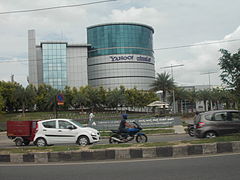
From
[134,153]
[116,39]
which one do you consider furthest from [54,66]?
[134,153]

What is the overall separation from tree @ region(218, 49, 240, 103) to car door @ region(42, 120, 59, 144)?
8.58 meters

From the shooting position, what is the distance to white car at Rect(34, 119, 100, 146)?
1401cm

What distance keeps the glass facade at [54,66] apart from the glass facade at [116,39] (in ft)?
46.5

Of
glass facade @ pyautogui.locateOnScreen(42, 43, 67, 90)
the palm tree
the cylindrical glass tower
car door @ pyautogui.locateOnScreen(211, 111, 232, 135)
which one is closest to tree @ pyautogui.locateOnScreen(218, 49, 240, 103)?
car door @ pyautogui.locateOnScreen(211, 111, 232, 135)

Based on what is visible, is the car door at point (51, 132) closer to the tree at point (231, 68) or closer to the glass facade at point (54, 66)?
the tree at point (231, 68)

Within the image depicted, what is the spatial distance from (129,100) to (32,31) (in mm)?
39698

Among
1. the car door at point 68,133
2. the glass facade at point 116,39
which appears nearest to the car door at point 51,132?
the car door at point 68,133

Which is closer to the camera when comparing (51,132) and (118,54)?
(51,132)

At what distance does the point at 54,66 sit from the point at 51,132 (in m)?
74.2

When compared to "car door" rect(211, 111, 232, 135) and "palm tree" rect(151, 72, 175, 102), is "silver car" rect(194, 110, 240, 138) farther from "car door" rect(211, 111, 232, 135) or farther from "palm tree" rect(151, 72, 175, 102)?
"palm tree" rect(151, 72, 175, 102)

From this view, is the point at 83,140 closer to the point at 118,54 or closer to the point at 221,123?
the point at 221,123

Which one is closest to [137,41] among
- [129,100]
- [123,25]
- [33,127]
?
[123,25]

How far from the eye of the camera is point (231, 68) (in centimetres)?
1208

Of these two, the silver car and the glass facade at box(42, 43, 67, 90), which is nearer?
the silver car
